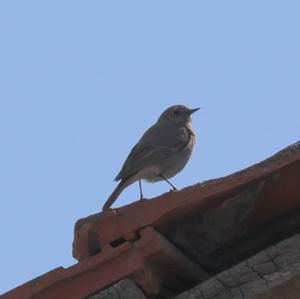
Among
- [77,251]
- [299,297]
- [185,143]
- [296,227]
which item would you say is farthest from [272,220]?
[185,143]

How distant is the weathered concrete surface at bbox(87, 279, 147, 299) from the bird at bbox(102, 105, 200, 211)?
488cm

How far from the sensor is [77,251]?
15.9 feet

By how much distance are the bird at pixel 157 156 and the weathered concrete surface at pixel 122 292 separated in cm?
488

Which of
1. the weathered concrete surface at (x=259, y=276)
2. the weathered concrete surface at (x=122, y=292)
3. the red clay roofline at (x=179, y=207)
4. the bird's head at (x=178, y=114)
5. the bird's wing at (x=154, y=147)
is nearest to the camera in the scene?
the weathered concrete surface at (x=259, y=276)

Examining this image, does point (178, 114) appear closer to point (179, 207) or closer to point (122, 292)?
point (179, 207)

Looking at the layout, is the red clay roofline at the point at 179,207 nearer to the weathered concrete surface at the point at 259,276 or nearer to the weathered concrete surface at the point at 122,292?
the weathered concrete surface at the point at 122,292

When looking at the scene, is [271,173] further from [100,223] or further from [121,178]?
[121,178]

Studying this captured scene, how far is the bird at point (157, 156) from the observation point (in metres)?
9.98

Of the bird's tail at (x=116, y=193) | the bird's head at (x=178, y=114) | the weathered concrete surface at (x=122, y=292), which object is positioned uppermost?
the bird's head at (x=178, y=114)

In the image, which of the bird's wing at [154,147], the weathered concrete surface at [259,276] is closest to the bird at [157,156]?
the bird's wing at [154,147]

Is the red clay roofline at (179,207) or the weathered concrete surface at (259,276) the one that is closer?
the weathered concrete surface at (259,276)

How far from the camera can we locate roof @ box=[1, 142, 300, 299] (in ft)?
15.0

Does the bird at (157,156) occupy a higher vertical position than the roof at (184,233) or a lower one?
higher

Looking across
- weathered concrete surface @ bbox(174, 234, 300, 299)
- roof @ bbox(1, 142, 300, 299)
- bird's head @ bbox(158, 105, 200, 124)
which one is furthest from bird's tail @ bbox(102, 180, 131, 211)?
weathered concrete surface @ bbox(174, 234, 300, 299)
